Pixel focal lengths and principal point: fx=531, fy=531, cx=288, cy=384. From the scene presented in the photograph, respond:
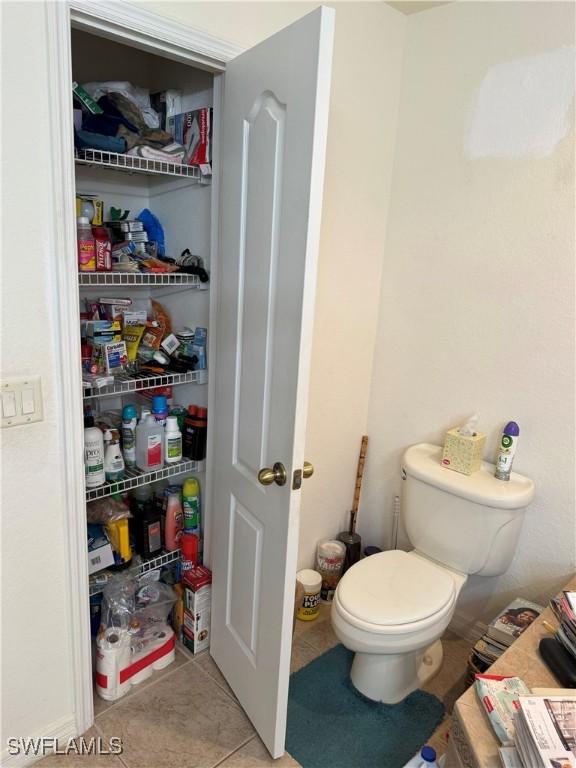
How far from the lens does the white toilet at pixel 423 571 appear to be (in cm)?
166

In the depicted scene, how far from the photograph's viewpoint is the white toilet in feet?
5.43

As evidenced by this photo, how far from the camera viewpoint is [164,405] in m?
1.90

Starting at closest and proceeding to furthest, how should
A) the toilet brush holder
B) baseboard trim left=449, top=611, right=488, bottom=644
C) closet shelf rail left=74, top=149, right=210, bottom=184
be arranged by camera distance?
closet shelf rail left=74, top=149, right=210, bottom=184 → baseboard trim left=449, top=611, right=488, bottom=644 → the toilet brush holder

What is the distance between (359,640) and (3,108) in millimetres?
1707

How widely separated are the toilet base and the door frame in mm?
891

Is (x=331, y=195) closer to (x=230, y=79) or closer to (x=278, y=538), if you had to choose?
(x=230, y=79)

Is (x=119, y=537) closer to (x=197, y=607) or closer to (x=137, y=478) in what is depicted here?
(x=137, y=478)

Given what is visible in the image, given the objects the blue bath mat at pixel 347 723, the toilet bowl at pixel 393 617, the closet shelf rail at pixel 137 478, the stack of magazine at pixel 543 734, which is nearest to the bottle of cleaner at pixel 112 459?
the closet shelf rail at pixel 137 478

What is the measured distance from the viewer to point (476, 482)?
1.84 metres

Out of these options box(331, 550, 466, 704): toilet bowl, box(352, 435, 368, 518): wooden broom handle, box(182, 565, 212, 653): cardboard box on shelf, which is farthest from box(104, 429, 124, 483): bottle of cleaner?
box(352, 435, 368, 518): wooden broom handle

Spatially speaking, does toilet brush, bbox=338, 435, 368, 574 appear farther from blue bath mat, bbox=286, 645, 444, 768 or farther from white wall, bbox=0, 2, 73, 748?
white wall, bbox=0, 2, 73, 748

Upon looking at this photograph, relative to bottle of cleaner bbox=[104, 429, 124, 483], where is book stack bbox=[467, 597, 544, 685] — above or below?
below

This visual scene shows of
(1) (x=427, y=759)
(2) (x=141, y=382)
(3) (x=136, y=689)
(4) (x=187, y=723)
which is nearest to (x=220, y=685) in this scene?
(4) (x=187, y=723)

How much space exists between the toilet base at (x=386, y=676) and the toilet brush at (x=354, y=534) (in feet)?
1.61
